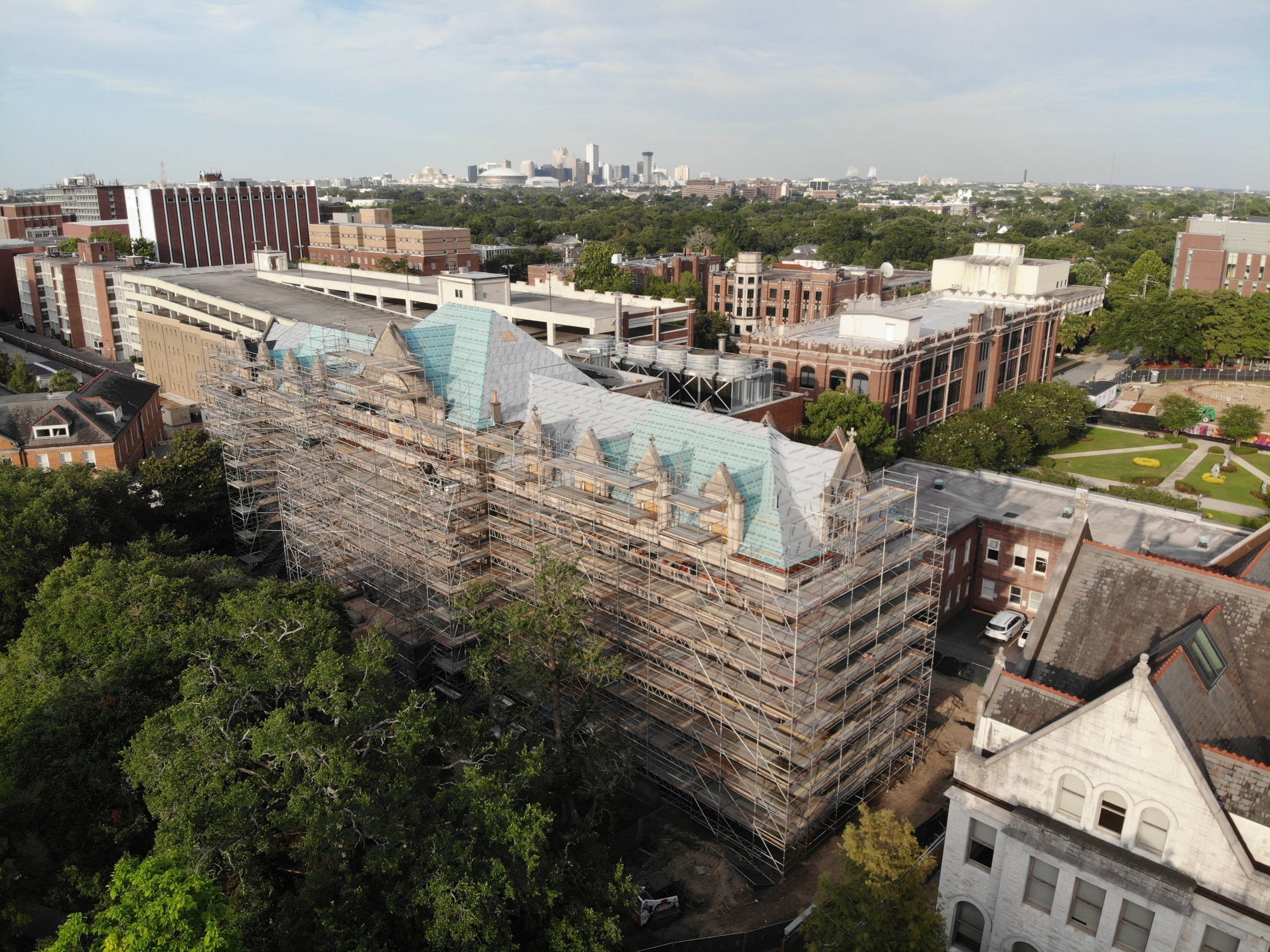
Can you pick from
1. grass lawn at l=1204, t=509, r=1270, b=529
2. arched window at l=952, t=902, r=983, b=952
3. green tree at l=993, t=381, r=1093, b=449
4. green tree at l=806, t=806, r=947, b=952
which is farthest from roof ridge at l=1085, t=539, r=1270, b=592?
green tree at l=993, t=381, r=1093, b=449

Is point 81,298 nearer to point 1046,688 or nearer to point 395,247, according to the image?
point 395,247

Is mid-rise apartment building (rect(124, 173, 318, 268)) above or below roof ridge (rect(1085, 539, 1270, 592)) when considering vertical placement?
above

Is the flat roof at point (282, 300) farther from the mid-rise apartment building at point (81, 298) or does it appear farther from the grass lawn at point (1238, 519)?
the grass lawn at point (1238, 519)

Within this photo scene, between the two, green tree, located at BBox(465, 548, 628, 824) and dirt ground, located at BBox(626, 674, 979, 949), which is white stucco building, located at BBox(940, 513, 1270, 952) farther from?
green tree, located at BBox(465, 548, 628, 824)

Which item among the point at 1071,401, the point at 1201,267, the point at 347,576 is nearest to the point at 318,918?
the point at 347,576

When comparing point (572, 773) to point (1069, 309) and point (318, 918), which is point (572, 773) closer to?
point (318, 918)
